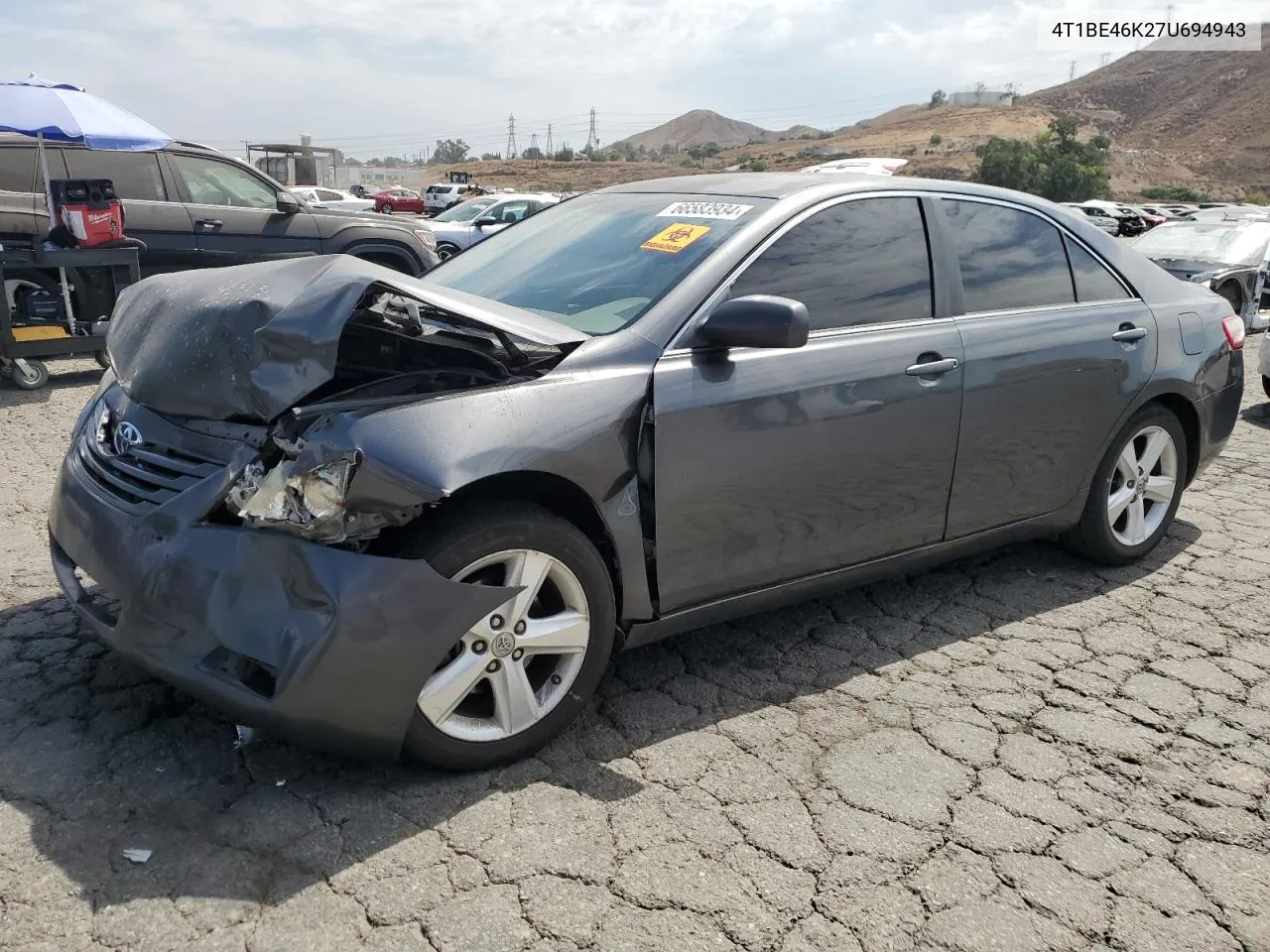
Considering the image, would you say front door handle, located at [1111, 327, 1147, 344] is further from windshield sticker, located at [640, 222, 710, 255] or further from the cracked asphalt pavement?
windshield sticker, located at [640, 222, 710, 255]

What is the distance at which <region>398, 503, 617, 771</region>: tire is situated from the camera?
263cm

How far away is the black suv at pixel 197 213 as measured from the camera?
28.2 feet

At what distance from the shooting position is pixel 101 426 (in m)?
3.18

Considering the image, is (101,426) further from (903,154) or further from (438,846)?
(903,154)

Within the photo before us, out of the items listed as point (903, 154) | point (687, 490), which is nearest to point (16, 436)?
point (687, 490)

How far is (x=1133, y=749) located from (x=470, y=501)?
82.9 inches

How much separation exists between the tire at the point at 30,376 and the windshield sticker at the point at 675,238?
21.0ft

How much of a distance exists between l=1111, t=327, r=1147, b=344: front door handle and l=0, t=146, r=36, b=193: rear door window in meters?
8.41

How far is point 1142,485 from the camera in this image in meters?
4.54

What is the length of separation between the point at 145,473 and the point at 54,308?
6.12m

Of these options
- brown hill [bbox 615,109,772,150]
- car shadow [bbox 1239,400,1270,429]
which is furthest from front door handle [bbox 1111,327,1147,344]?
brown hill [bbox 615,109,772,150]

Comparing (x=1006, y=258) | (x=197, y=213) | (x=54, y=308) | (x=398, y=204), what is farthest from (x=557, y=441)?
(x=398, y=204)

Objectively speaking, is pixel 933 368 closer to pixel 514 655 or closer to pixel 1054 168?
pixel 514 655

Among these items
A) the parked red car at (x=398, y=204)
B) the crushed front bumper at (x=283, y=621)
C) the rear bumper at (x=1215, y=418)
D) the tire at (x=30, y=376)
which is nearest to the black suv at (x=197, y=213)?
the tire at (x=30, y=376)
